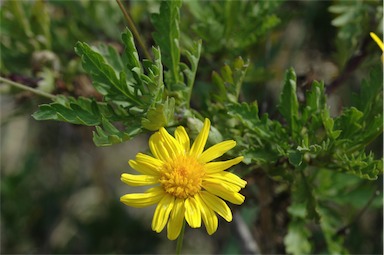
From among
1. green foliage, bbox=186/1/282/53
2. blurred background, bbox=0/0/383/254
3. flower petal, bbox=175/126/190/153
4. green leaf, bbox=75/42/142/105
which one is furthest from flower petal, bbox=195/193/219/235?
green foliage, bbox=186/1/282/53


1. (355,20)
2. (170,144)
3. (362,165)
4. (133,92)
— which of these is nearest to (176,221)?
(170,144)

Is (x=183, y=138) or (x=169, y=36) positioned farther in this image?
(x=169, y=36)

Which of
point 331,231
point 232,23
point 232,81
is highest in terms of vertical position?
point 232,23

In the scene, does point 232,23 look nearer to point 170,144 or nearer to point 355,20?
point 355,20

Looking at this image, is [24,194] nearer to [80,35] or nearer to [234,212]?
[80,35]

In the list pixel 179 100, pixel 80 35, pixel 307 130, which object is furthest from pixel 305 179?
pixel 80 35

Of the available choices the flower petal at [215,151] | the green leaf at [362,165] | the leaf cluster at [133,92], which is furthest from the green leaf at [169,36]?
the green leaf at [362,165]

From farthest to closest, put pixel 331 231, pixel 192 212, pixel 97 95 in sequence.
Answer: pixel 97 95 → pixel 331 231 → pixel 192 212

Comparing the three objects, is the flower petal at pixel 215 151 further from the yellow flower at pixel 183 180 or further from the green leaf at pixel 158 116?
the green leaf at pixel 158 116
